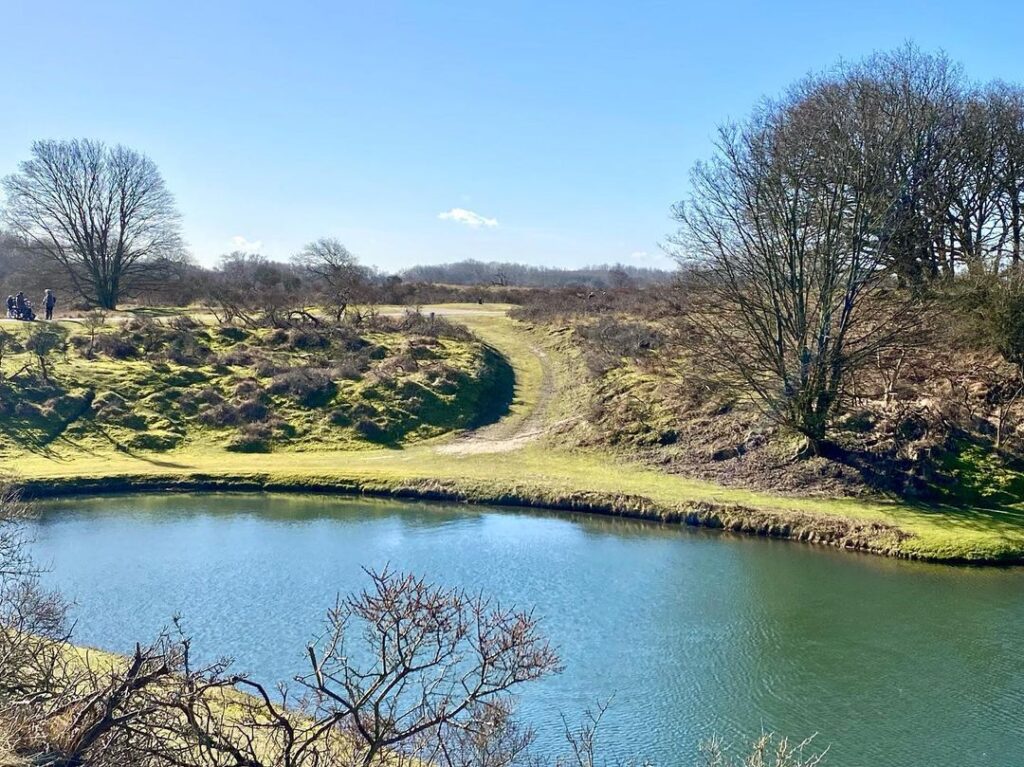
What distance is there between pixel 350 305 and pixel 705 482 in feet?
94.4

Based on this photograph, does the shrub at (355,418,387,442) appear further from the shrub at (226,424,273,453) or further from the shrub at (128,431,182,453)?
the shrub at (128,431,182,453)

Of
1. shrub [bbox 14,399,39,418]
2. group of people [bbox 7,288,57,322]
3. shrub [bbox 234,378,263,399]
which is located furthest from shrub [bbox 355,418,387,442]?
group of people [bbox 7,288,57,322]

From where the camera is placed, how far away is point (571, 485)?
2725 centimetres

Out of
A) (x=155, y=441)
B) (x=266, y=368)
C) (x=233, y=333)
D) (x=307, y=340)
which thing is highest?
(x=233, y=333)

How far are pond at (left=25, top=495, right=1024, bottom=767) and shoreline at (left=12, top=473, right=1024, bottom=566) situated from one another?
0.58 meters

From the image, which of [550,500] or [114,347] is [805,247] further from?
[114,347]

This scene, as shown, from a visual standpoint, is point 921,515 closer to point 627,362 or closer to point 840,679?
→ point 840,679

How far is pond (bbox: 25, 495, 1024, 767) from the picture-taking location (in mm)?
13117

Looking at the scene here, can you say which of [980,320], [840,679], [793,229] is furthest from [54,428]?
[980,320]

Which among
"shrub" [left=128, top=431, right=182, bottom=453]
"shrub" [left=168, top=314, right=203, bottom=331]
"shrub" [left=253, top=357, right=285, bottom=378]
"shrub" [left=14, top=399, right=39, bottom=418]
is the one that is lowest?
"shrub" [left=128, top=431, right=182, bottom=453]

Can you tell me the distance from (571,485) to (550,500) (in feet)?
3.93

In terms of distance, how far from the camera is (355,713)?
673cm

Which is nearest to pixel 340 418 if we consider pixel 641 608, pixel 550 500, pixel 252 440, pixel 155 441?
pixel 252 440

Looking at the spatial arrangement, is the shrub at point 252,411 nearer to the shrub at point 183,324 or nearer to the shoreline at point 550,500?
the shoreline at point 550,500
